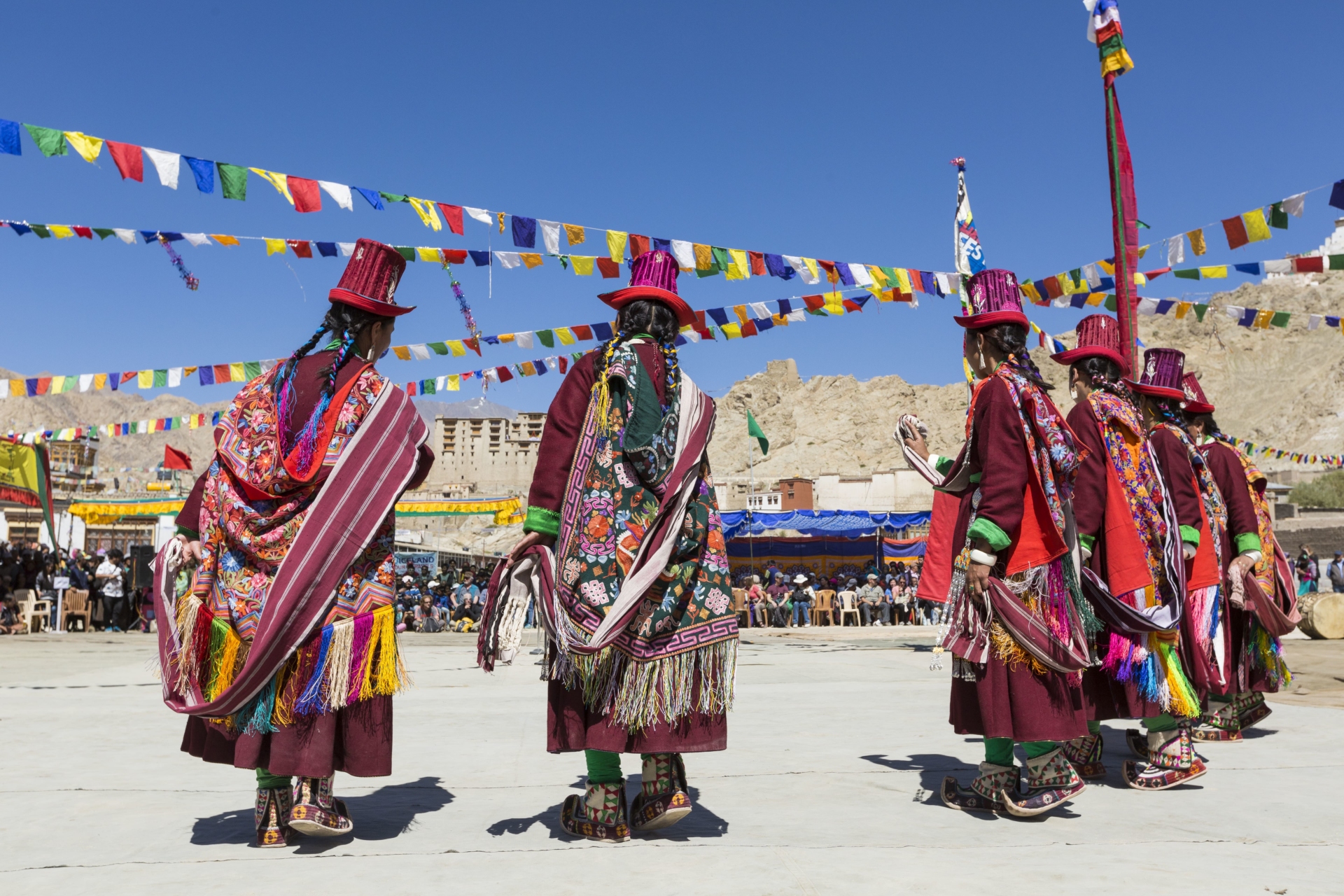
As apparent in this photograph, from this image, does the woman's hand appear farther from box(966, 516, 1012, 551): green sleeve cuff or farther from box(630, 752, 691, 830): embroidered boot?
box(966, 516, 1012, 551): green sleeve cuff

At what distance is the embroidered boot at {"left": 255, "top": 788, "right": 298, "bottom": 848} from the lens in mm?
2951

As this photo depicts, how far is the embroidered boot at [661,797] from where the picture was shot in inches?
Answer: 117

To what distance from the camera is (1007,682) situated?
332 centimetres

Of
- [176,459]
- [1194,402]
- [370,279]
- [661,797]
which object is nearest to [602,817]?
[661,797]

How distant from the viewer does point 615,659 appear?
117 inches

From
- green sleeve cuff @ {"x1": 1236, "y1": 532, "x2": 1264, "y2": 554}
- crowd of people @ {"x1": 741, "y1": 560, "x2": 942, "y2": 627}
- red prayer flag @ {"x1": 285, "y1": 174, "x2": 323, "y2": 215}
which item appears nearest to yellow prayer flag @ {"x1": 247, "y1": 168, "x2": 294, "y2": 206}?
red prayer flag @ {"x1": 285, "y1": 174, "x2": 323, "y2": 215}

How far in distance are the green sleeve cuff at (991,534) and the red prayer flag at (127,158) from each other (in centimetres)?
664

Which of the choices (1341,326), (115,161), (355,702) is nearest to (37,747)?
(355,702)

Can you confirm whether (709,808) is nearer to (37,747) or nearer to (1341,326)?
(37,747)

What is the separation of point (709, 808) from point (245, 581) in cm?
160

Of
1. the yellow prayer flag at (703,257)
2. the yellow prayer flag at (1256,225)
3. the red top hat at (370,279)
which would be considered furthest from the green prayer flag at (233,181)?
the yellow prayer flag at (1256,225)

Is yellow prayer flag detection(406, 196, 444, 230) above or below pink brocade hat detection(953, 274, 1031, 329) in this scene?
above

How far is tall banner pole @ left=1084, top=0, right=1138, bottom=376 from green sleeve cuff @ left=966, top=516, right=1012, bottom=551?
5542 mm

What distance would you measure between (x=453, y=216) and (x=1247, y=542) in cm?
631
